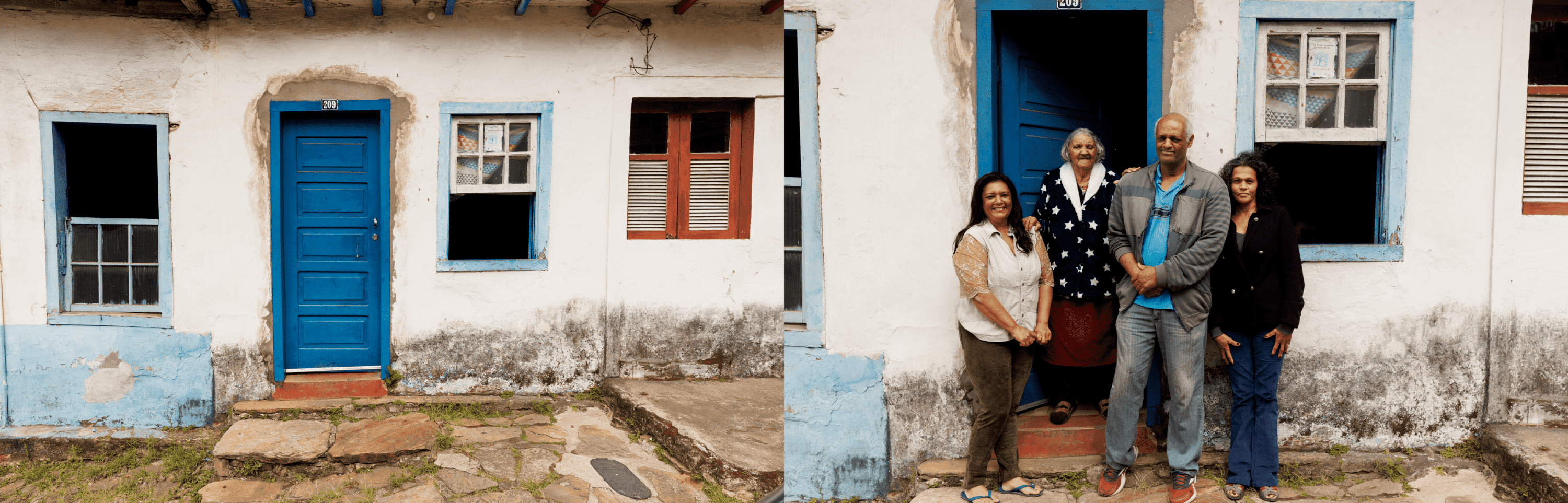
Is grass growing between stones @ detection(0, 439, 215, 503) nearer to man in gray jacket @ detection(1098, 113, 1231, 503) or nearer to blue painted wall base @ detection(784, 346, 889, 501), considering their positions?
blue painted wall base @ detection(784, 346, 889, 501)

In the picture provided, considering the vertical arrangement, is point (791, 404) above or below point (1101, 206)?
below

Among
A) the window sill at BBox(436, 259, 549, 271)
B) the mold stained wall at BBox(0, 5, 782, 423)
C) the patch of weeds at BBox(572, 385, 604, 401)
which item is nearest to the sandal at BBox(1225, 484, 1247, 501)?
the mold stained wall at BBox(0, 5, 782, 423)

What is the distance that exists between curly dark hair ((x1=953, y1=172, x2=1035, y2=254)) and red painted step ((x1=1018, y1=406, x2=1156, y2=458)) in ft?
3.12

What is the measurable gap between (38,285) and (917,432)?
5.55m

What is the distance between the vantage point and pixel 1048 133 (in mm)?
3703

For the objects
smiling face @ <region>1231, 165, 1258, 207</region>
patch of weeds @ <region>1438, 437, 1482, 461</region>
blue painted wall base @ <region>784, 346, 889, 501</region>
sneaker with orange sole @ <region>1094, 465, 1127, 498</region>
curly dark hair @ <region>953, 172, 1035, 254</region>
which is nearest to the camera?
curly dark hair @ <region>953, 172, 1035, 254</region>

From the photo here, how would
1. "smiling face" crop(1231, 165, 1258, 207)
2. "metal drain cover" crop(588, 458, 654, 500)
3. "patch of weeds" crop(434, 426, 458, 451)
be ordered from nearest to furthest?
"smiling face" crop(1231, 165, 1258, 207) → "metal drain cover" crop(588, 458, 654, 500) → "patch of weeds" crop(434, 426, 458, 451)

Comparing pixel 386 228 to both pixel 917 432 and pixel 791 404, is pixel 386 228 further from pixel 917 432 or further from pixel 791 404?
pixel 917 432

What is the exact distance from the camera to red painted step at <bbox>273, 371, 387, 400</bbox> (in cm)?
487

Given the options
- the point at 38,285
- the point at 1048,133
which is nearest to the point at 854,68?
the point at 1048,133

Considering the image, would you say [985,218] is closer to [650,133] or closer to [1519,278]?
[650,133]

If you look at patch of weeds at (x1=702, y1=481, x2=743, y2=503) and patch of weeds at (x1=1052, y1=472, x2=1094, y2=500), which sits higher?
patch of weeds at (x1=1052, y1=472, x2=1094, y2=500)

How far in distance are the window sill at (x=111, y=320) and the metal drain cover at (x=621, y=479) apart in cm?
308

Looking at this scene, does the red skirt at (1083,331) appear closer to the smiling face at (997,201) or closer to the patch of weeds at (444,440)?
the smiling face at (997,201)
